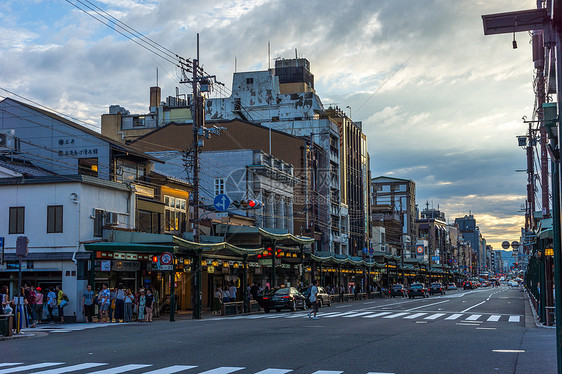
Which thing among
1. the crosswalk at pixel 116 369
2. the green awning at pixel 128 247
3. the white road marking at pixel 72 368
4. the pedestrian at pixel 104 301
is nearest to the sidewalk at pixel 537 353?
the crosswalk at pixel 116 369

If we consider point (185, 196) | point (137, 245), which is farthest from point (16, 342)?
point (185, 196)

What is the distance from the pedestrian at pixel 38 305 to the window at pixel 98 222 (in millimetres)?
4452

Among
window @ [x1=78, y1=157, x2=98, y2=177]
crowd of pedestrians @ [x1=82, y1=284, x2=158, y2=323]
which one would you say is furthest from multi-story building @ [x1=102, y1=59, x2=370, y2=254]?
crowd of pedestrians @ [x1=82, y1=284, x2=158, y2=323]

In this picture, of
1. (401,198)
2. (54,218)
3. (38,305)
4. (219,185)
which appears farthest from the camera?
(401,198)

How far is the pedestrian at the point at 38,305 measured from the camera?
31.3 metres

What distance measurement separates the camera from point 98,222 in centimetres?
3534

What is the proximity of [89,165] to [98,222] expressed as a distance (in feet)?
26.1

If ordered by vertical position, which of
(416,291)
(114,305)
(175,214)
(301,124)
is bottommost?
(416,291)

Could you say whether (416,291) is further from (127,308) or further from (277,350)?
(277,350)

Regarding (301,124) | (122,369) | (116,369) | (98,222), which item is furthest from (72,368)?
(301,124)

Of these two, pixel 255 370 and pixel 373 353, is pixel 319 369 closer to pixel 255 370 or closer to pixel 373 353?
pixel 255 370

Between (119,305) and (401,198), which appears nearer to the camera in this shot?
(119,305)

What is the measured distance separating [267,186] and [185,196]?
14.6 meters

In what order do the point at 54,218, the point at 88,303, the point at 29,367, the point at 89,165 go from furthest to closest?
the point at 89,165 < the point at 54,218 < the point at 88,303 < the point at 29,367
